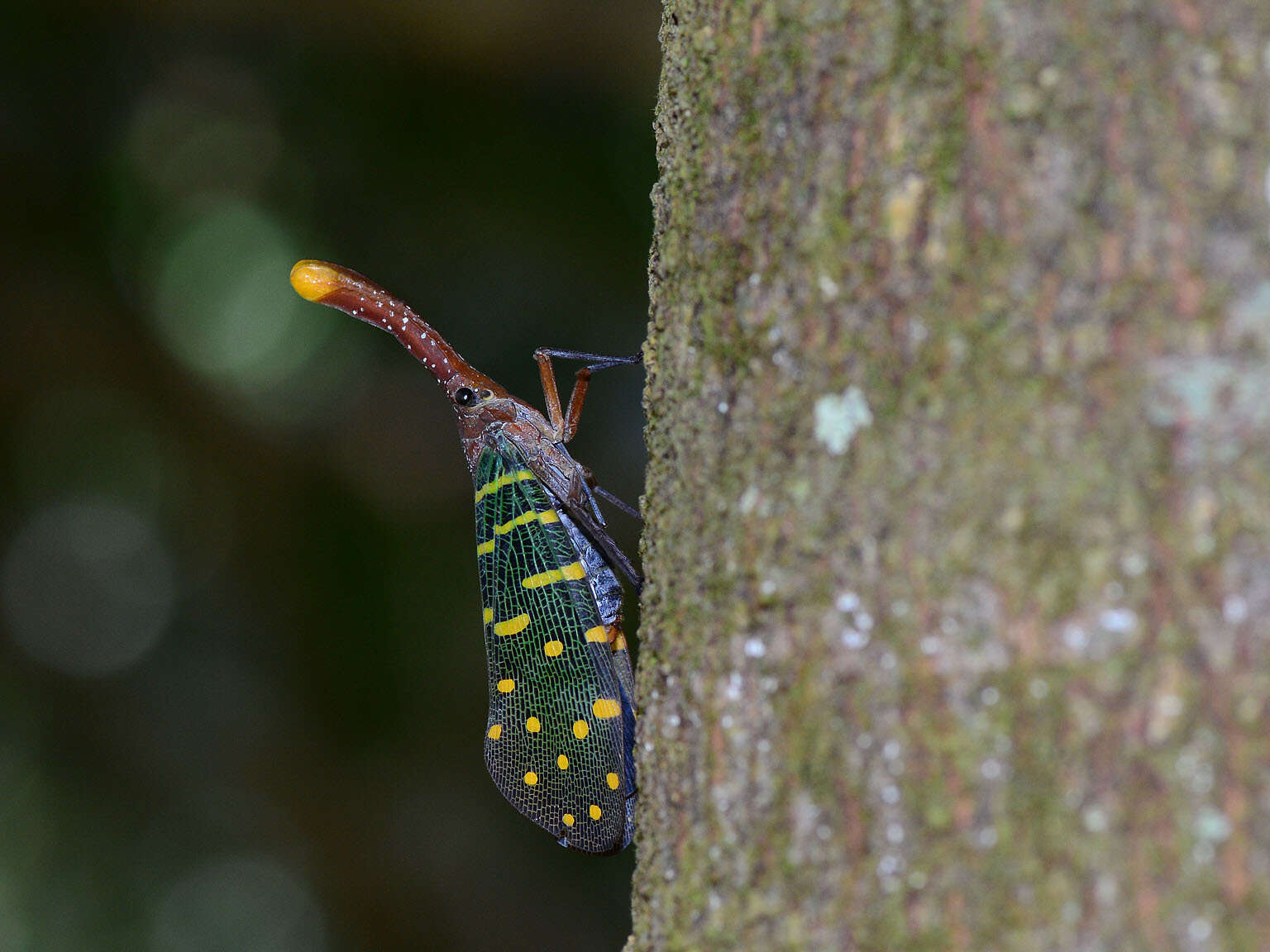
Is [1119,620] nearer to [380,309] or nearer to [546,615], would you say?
[546,615]

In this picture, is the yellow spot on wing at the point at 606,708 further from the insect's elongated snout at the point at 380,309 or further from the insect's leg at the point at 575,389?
the insect's elongated snout at the point at 380,309

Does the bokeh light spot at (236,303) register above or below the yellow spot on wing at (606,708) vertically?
above

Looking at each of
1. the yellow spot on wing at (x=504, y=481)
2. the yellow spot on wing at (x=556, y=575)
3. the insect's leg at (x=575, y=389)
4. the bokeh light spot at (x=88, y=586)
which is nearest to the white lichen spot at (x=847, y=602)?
the yellow spot on wing at (x=556, y=575)

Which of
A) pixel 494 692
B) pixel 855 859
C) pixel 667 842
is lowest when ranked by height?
pixel 494 692

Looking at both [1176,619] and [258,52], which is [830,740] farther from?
[258,52]

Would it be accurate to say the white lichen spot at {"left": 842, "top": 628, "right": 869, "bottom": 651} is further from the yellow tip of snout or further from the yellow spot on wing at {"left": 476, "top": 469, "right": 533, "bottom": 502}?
the yellow tip of snout

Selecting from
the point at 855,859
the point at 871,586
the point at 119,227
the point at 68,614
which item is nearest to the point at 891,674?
the point at 871,586
